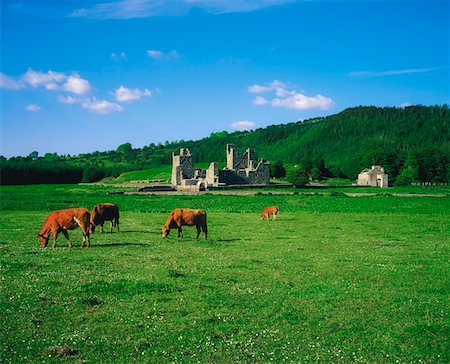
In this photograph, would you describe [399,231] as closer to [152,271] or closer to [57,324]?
[152,271]

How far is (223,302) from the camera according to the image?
12.2m

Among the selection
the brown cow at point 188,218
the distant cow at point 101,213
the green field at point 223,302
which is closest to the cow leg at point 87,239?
the green field at point 223,302

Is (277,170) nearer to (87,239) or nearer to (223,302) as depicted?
(87,239)

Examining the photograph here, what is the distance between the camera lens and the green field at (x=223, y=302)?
9.12 m

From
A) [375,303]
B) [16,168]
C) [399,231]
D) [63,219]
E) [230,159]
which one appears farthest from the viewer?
[16,168]

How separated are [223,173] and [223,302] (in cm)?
9312

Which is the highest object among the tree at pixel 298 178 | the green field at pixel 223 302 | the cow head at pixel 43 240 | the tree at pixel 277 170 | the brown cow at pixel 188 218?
the tree at pixel 277 170

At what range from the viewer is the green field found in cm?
912

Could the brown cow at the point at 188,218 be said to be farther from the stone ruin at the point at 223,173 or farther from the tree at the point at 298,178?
the tree at the point at 298,178

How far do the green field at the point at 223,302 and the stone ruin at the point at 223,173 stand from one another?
3041 inches

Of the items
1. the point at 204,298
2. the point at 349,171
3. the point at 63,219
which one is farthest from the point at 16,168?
the point at 204,298

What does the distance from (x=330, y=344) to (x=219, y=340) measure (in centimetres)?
238

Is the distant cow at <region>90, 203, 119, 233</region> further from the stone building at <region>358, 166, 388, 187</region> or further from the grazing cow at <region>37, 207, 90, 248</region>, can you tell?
the stone building at <region>358, 166, 388, 187</region>

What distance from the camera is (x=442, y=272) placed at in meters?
16.2
